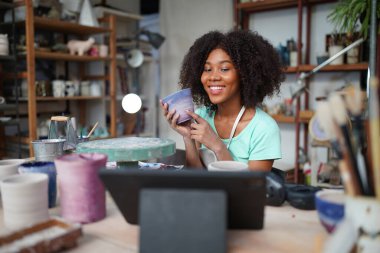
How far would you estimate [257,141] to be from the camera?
4.80 feet

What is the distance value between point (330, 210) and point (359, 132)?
174 millimetres

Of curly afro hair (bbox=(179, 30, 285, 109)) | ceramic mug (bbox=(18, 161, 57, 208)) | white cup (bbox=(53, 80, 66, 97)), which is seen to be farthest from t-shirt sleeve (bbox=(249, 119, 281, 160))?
white cup (bbox=(53, 80, 66, 97))

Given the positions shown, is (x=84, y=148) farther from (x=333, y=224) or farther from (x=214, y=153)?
(x=333, y=224)

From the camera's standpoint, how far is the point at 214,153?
4.55 feet

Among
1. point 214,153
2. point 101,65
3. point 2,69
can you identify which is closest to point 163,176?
point 214,153

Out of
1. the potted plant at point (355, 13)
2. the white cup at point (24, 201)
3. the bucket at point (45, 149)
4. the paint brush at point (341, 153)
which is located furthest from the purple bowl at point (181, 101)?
the potted plant at point (355, 13)

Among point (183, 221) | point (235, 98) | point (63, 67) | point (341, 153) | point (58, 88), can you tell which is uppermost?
point (63, 67)

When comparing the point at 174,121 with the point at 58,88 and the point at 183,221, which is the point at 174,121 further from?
the point at 58,88

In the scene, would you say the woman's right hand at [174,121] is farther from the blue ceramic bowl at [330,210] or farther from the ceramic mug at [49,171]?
the blue ceramic bowl at [330,210]

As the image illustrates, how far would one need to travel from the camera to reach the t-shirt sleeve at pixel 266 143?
142cm

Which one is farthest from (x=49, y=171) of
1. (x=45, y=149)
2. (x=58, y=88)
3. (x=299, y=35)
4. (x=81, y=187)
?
(x=299, y=35)

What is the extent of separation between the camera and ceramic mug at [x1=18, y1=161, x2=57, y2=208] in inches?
34.2

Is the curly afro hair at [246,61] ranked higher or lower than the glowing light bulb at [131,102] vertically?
higher

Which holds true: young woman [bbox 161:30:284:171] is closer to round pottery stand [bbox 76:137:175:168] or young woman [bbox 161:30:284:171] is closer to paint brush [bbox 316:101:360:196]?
round pottery stand [bbox 76:137:175:168]
